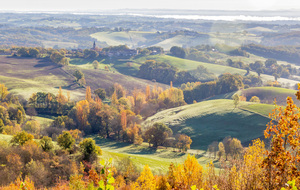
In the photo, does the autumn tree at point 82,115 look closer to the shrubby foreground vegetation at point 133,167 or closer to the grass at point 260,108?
the shrubby foreground vegetation at point 133,167

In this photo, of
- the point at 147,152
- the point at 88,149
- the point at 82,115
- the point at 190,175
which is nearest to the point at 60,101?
the point at 82,115

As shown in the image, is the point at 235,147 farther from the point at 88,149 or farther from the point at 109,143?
the point at 88,149

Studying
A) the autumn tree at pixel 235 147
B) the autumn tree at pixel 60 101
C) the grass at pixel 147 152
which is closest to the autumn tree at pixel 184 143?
the grass at pixel 147 152

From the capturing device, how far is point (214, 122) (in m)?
144

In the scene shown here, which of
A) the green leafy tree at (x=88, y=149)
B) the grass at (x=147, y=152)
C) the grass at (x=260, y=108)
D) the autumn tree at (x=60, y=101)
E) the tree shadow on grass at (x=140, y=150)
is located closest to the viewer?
the green leafy tree at (x=88, y=149)

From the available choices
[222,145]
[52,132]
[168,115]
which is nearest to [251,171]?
[222,145]

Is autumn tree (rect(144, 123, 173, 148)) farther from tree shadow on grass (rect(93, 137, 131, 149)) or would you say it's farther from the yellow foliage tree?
the yellow foliage tree

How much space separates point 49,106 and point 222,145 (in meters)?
110

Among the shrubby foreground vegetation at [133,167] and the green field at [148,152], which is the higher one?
the shrubby foreground vegetation at [133,167]

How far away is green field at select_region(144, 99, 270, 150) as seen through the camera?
415 feet

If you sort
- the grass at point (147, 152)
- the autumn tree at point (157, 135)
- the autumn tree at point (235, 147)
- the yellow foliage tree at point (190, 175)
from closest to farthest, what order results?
the yellow foliage tree at point (190, 175) < the grass at point (147, 152) < the autumn tree at point (235, 147) < the autumn tree at point (157, 135)

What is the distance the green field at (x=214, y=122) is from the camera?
126625 millimetres

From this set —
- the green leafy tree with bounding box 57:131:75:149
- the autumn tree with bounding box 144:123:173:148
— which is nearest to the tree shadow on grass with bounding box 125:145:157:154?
the autumn tree with bounding box 144:123:173:148

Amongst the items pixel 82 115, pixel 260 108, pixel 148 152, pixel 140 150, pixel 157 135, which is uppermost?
pixel 260 108
